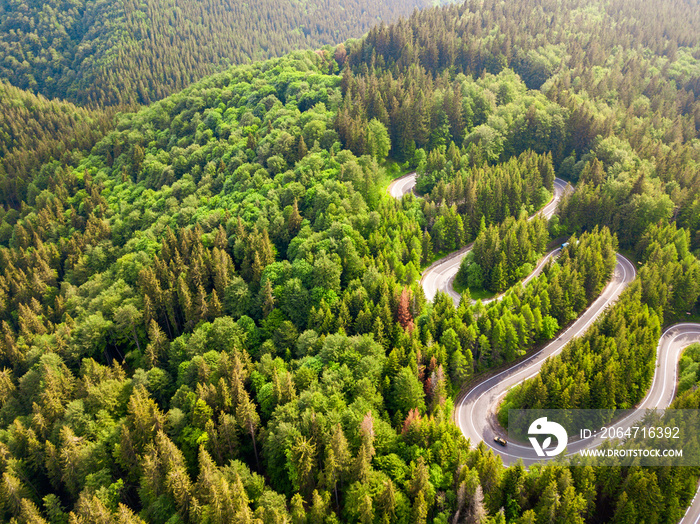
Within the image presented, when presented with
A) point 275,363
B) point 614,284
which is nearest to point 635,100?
point 614,284

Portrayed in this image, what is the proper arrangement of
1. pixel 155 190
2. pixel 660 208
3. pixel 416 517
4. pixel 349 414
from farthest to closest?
pixel 155 190 < pixel 660 208 < pixel 349 414 < pixel 416 517

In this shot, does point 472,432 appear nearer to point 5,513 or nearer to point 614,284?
point 614,284

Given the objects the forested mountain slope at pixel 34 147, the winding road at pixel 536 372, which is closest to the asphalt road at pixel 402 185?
the winding road at pixel 536 372

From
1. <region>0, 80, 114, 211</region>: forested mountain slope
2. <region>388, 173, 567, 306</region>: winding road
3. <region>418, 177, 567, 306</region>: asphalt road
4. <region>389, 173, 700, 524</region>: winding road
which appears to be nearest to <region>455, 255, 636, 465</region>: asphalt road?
<region>389, 173, 700, 524</region>: winding road

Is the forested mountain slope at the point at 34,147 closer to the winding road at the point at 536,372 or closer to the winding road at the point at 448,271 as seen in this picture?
the winding road at the point at 448,271

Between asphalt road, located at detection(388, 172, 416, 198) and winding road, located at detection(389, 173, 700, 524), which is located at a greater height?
asphalt road, located at detection(388, 172, 416, 198)

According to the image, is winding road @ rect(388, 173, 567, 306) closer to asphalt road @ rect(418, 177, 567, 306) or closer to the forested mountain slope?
asphalt road @ rect(418, 177, 567, 306)
